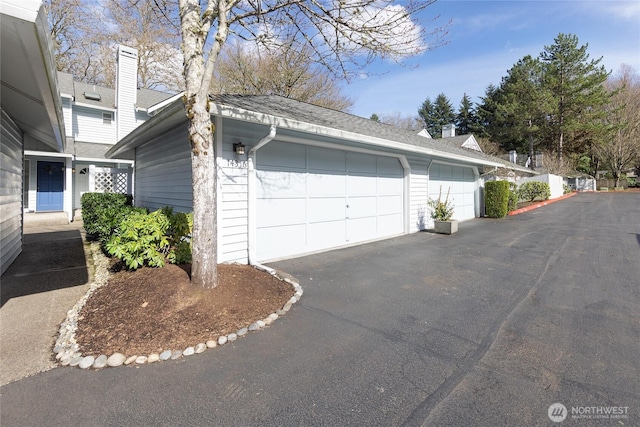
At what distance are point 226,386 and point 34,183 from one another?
51.4ft

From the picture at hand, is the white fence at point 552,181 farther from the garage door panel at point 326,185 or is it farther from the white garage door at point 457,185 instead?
the garage door panel at point 326,185

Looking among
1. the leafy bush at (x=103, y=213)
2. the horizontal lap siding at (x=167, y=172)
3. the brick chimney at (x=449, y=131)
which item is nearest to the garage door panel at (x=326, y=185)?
the horizontal lap siding at (x=167, y=172)

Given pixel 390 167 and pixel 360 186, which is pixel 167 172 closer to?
pixel 360 186

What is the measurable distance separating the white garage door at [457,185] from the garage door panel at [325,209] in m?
4.60

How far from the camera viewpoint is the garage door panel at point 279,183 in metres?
5.75

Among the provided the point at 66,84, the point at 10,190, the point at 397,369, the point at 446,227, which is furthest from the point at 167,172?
the point at 66,84

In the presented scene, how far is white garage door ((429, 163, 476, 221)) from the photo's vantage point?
1072 cm

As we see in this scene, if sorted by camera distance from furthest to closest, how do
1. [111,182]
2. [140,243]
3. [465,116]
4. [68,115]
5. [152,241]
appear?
1. [465,116]
2. [68,115]
3. [111,182]
4. [152,241]
5. [140,243]

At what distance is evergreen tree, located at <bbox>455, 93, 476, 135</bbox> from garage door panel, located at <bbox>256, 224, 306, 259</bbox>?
42.4 meters

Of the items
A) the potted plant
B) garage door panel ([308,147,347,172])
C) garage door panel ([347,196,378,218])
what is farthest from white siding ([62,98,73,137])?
the potted plant

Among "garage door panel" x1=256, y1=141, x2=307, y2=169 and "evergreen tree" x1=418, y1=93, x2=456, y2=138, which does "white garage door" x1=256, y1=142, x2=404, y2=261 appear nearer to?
"garage door panel" x1=256, y1=141, x2=307, y2=169

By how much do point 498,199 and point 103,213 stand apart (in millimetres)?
13824

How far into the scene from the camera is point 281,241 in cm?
616

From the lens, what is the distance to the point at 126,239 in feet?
13.9
